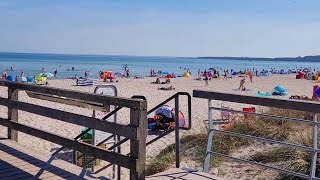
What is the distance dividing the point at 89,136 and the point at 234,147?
279 cm

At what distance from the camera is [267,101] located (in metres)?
3.85

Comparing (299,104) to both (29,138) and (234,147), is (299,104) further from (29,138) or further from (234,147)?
(29,138)

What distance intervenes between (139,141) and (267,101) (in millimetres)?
1354

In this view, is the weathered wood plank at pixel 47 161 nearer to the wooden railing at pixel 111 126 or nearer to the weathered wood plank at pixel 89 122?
the wooden railing at pixel 111 126

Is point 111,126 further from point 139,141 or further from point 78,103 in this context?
point 78,103

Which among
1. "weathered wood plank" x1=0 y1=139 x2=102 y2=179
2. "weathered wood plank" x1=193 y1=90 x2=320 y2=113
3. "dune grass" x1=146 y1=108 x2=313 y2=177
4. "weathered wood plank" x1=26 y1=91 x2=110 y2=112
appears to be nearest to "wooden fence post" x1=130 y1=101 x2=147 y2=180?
A: "weathered wood plank" x1=26 y1=91 x2=110 y2=112

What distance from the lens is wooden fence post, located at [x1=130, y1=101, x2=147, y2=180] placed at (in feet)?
11.0

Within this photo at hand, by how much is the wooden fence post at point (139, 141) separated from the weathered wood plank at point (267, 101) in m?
1.17

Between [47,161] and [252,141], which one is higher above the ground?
[47,161]

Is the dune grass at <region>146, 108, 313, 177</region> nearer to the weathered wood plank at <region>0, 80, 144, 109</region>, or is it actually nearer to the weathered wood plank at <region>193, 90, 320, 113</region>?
the weathered wood plank at <region>193, 90, 320, 113</region>

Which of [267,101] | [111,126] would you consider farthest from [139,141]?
[267,101]

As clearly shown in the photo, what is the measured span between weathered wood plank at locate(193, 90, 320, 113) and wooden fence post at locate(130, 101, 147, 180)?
1.17 meters

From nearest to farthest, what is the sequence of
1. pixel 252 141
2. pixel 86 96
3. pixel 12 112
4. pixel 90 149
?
1. pixel 86 96
2. pixel 90 149
3. pixel 12 112
4. pixel 252 141

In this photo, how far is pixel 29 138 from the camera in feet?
33.0
